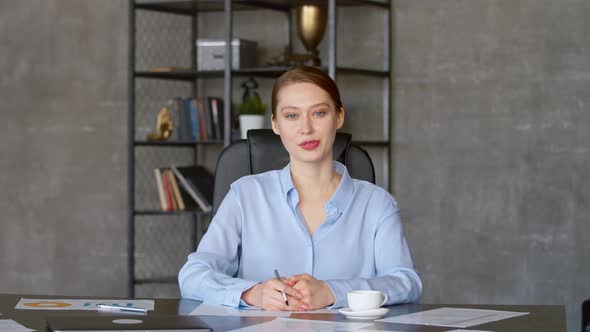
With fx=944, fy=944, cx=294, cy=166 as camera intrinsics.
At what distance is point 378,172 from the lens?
16.1 feet

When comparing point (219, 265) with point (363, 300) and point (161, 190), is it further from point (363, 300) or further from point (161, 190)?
point (161, 190)

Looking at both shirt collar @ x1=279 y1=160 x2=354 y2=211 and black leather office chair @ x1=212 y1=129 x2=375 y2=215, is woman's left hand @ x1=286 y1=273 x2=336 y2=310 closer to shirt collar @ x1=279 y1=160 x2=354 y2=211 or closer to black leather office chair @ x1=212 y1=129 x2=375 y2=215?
shirt collar @ x1=279 y1=160 x2=354 y2=211

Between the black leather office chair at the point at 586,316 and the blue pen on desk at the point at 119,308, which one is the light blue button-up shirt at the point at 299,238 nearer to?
the blue pen on desk at the point at 119,308

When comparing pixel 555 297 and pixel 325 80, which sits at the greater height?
pixel 325 80

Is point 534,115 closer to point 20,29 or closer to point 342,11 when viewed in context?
point 342,11

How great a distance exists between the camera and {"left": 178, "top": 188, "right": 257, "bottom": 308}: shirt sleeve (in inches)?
82.7

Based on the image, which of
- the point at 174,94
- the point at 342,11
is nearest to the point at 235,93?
the point at 174,94

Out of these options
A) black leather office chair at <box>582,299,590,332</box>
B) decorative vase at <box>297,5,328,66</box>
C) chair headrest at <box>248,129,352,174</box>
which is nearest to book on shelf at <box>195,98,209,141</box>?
decorative vase at <box>297,5,328,66</box>

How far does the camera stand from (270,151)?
8.68ft

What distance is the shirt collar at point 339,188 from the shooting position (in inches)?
92.3

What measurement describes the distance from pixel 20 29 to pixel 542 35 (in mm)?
2964

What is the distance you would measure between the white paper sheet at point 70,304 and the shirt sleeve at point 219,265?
124 mm

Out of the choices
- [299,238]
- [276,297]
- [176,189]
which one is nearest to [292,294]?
[276,297]

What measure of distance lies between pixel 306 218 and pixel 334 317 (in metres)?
0.48
